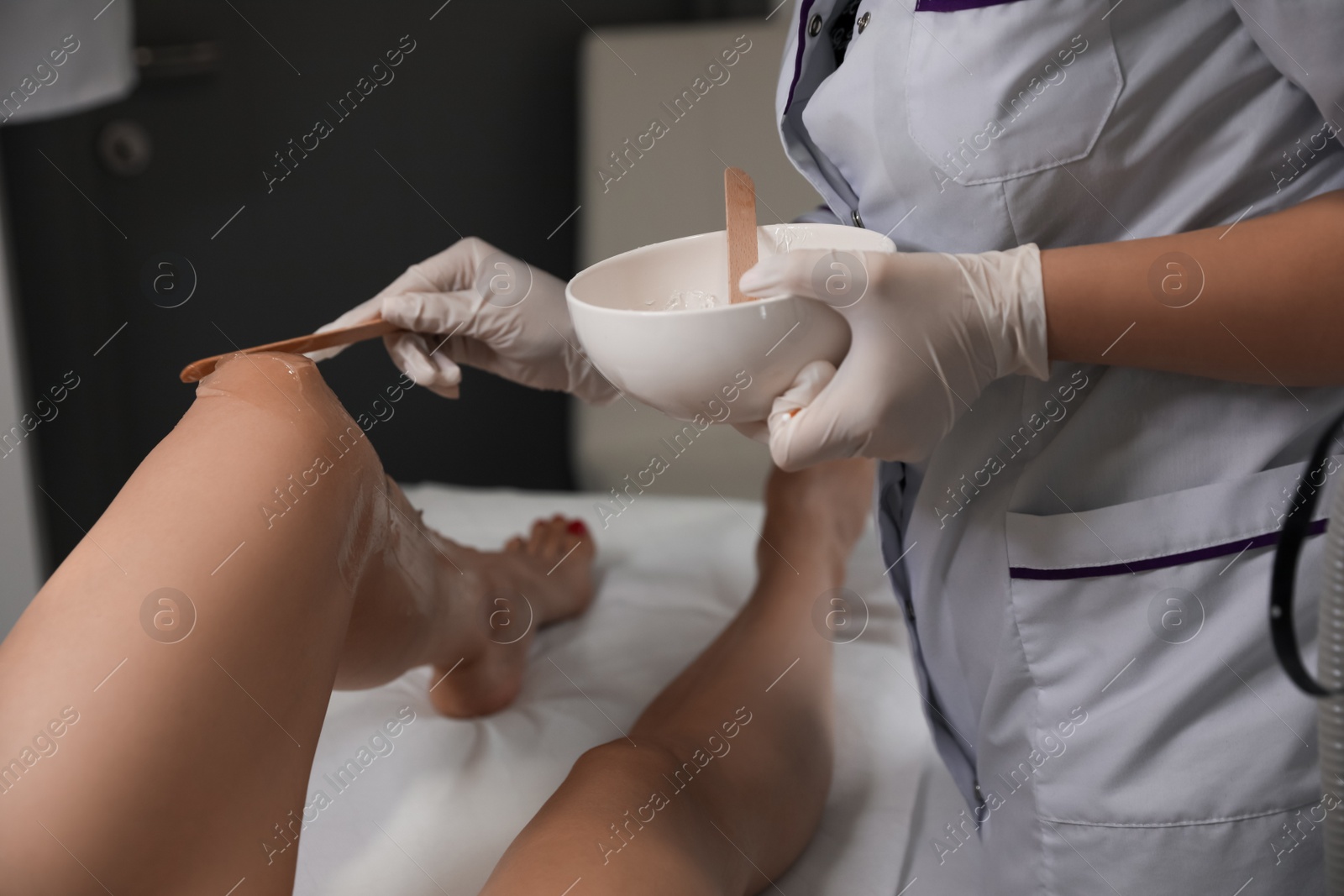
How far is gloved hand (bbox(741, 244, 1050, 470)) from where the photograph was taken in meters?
0.63

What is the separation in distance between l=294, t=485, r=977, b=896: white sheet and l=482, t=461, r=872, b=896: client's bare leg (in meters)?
0.04

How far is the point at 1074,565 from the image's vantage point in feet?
2.38

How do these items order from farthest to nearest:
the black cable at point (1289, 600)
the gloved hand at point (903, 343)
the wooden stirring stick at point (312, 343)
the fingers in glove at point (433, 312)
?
the fingers in glove at point (433, 312) → the wooden stirring stick at point (312, 343) → the gloved hand at point (903, 343) → the black cable at point (1289, 600)

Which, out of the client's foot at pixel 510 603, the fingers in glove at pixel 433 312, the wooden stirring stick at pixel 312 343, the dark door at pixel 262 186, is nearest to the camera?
the wooden stirring stick at pixel 312 343

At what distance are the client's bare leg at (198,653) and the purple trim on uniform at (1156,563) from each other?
480 millimetres

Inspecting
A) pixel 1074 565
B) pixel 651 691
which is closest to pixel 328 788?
pixel 651 691

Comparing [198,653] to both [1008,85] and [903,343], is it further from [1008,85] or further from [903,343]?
[1008,85]

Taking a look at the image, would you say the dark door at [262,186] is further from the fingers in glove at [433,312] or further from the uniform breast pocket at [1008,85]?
the uniform breast pocket at [1008,85]

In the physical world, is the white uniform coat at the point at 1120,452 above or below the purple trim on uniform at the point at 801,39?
below

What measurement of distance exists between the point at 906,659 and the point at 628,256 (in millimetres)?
593

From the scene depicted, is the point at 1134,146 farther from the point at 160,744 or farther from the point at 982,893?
the point at 160,744

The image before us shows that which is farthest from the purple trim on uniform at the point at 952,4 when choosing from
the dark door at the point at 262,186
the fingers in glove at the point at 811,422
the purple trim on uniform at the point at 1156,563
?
the dark door at the point at 262,186

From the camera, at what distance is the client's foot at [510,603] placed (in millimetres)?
999

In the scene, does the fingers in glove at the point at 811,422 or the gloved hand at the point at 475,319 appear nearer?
the fingers in glove at the point at 811,422
